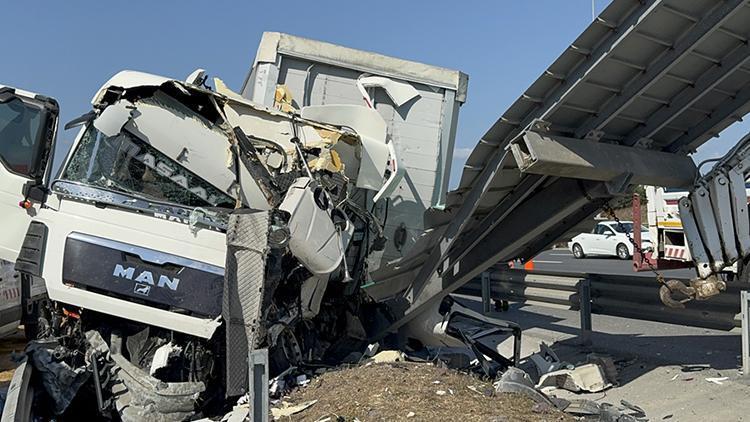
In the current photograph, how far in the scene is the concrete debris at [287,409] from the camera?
411 cm

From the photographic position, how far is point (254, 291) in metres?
4.48

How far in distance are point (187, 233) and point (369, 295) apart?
Result: 6.84 feet

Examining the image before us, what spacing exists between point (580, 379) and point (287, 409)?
8.74 feet

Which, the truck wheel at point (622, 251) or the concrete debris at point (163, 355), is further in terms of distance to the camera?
the truck wheel at point (622, 251)

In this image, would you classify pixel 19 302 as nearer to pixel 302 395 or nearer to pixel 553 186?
pixel 302 395

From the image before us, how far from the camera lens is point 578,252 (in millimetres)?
26000

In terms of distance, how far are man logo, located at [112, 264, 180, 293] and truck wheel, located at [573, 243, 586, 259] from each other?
23.0 meters

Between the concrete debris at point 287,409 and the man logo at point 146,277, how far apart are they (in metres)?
1.12

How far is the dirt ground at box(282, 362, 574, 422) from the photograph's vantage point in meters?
3.83

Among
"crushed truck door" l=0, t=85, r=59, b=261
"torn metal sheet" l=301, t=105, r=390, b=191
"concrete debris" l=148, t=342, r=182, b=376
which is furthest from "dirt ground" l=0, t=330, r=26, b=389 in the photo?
"torn metal sheet" l=301, t=105, r=390, b=191

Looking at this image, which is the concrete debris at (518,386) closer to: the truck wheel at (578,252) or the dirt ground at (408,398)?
the dirt ground at (408,398)

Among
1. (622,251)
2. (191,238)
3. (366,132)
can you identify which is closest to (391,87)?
(366,132)

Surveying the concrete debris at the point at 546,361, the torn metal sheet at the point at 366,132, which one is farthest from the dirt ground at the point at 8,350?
the concrete debris at the point at 546,361

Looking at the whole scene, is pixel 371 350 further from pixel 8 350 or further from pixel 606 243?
pixel 606 243
